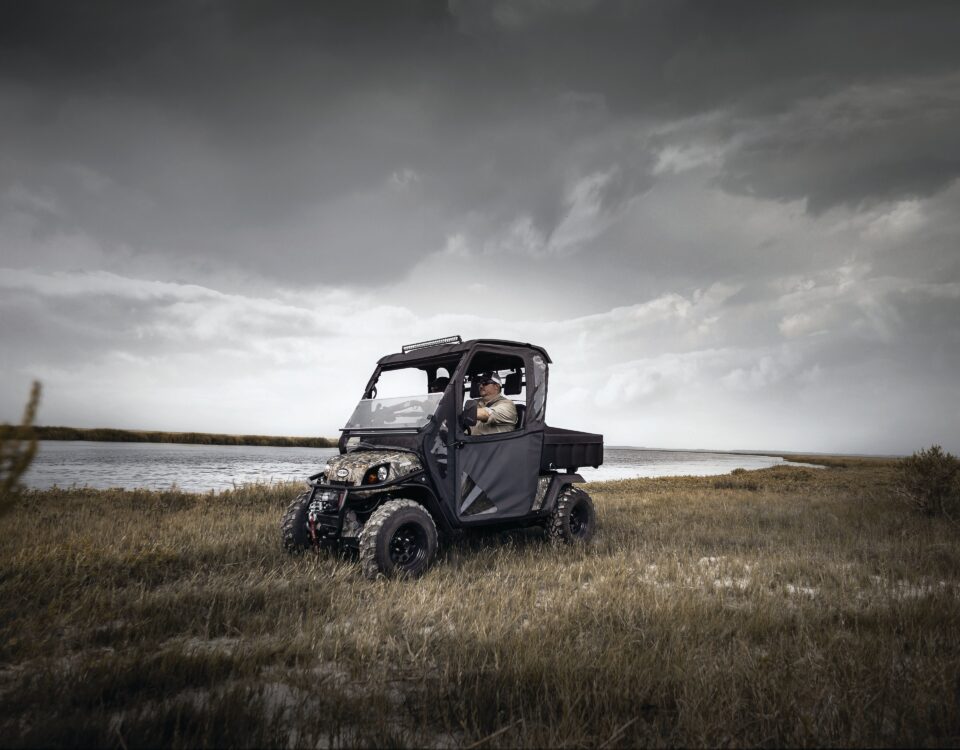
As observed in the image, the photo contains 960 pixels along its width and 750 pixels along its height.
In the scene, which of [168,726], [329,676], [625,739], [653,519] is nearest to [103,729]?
[168,726]

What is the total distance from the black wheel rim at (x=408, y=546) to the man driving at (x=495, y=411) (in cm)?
153

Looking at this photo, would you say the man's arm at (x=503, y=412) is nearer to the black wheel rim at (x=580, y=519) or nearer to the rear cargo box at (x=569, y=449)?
the rear cargo box at (x=569, y=449)

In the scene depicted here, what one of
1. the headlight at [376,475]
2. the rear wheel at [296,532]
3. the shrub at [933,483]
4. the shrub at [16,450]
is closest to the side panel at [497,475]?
the headlight at [376,475]

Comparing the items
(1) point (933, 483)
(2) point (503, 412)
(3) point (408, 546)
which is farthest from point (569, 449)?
(1) point (933, 483)

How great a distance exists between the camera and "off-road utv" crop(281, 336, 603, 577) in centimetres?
526

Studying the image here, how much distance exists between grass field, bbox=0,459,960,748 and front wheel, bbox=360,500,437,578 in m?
0.21

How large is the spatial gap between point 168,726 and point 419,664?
4.23ft

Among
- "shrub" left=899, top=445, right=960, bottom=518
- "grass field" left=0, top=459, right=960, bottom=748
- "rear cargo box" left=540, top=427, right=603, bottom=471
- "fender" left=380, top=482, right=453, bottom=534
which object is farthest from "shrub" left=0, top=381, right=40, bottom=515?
"shrub" left=899, top=445, right=960, bottom=518

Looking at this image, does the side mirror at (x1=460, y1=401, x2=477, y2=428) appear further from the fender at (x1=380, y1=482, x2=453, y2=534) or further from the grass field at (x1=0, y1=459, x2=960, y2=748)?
the grass field at (x1=0, y1=459, x2=960, y2=748)

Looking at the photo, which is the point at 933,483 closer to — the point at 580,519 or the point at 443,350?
the point at 580,519

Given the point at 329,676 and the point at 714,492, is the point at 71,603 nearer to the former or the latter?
the point at 329,676

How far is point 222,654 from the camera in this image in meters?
3.07

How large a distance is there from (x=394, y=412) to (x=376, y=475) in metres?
1.13

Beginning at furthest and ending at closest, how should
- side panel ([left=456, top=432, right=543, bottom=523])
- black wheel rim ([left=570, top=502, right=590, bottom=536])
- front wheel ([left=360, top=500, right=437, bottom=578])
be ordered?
black wheel rim ([left=570, top=502, right=590, bottom=536]) < side panel ([left=456, top=432, right=543, bottom=523]) < front wheel ([left=360, top=500, right=437, bottom=578])
